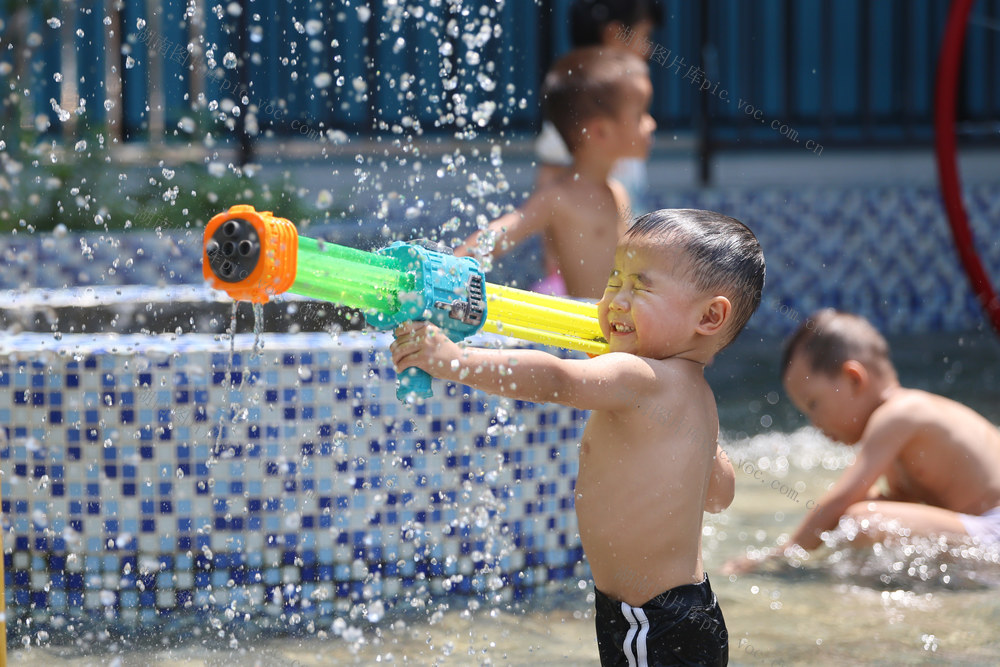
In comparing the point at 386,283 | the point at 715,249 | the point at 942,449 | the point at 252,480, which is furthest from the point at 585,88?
the point at 386,283

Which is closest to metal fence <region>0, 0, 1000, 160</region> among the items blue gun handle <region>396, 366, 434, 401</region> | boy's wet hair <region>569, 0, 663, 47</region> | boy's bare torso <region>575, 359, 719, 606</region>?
boy's wet hair <region>569, 0, 663, 47</region>

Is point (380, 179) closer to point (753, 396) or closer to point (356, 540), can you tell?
point (753, 396)

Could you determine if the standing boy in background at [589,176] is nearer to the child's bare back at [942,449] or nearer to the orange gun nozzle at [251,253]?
the child's bare back at [942,449]

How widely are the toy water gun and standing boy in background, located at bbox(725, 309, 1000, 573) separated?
1412mm

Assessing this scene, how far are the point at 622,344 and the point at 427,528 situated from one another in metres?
1.05

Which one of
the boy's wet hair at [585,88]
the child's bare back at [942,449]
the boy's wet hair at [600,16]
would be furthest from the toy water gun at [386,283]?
the boy's wet hair at [600,16]

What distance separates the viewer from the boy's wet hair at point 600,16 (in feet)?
16.5

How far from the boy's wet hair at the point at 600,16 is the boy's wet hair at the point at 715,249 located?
300cm

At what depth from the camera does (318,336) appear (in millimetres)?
3035

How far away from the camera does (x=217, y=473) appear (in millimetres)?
2926

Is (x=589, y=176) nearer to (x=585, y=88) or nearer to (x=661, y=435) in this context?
(x=585, y=88)

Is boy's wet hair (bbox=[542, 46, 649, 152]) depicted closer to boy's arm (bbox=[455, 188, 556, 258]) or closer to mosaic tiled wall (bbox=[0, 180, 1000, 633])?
boy's arm (bbox=[455, 188, 556, 258])

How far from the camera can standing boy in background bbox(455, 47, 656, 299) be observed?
145 inches

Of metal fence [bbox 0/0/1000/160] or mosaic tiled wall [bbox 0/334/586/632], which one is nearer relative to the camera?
mosaic tiled wall [bbox 0/334/586/632]
